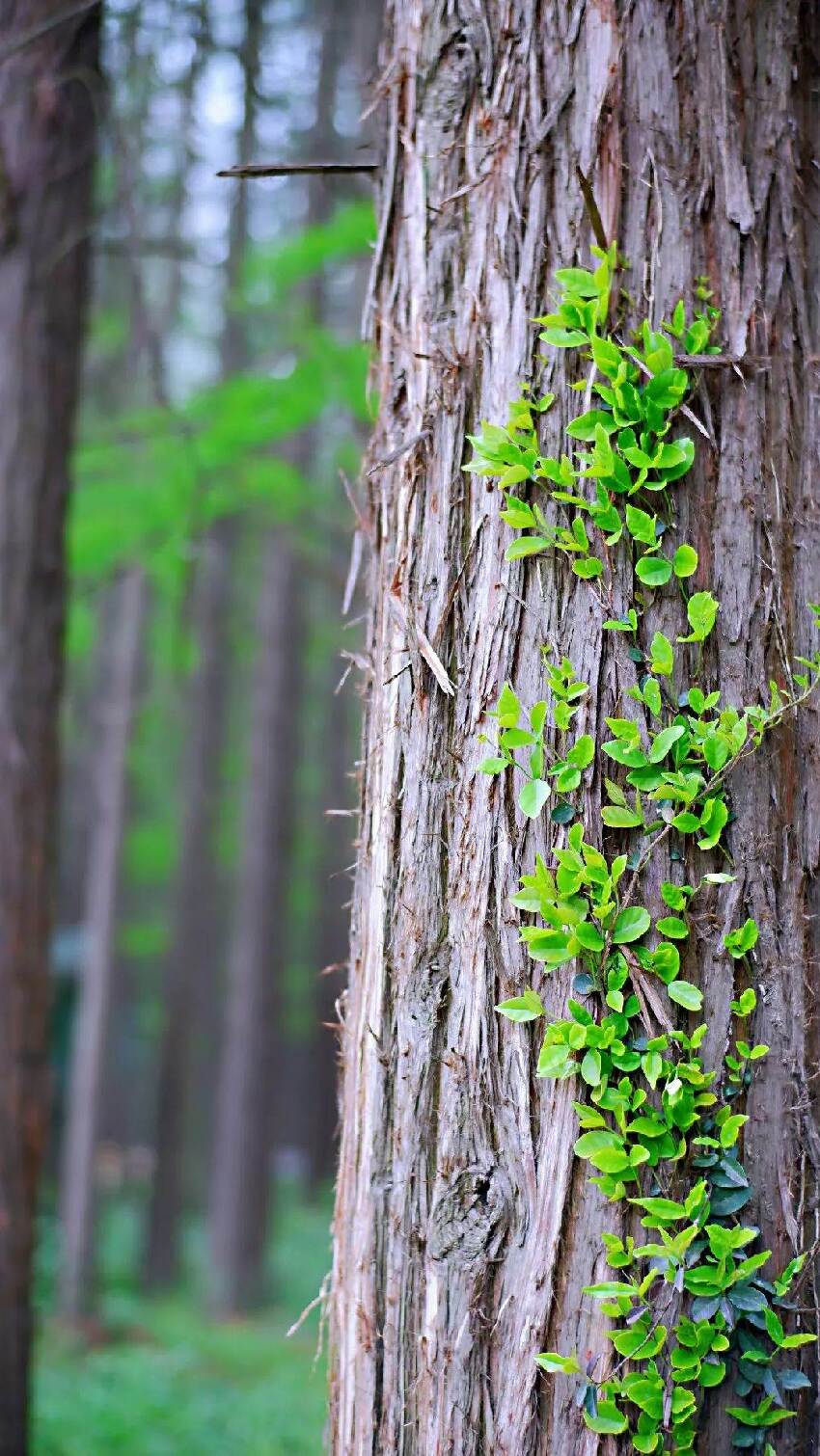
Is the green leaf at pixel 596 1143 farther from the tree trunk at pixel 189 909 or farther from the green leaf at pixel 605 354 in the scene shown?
the tree trunk at pixel 189 909

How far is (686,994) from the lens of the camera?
155 cm

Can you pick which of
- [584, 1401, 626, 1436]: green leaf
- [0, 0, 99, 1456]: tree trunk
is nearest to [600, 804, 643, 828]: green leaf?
[584, 1401, 626, 1436]: green leaf

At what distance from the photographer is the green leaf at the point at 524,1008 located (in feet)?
5.17

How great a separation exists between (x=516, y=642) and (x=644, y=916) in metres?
0.44

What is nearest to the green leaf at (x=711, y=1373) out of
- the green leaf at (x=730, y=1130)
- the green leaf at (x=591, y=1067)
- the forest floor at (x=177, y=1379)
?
the green leaf at (x=730, y=1130)

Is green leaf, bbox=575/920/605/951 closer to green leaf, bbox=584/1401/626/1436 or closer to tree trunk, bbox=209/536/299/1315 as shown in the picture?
green leaf, bbox=584/1401/626/1436

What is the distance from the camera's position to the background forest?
555cm

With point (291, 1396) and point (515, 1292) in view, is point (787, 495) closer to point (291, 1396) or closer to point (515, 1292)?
point (515, 1292)

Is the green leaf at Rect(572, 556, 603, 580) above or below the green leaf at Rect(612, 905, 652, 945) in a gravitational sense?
above

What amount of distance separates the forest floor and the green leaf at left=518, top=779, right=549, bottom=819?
13.2 ft

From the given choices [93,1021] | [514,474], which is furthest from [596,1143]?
[93,1021]

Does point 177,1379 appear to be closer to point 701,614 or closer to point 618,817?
point 618,817

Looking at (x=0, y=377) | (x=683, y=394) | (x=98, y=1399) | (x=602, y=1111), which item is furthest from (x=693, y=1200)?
(x=98, y=1399)

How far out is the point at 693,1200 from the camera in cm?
151
